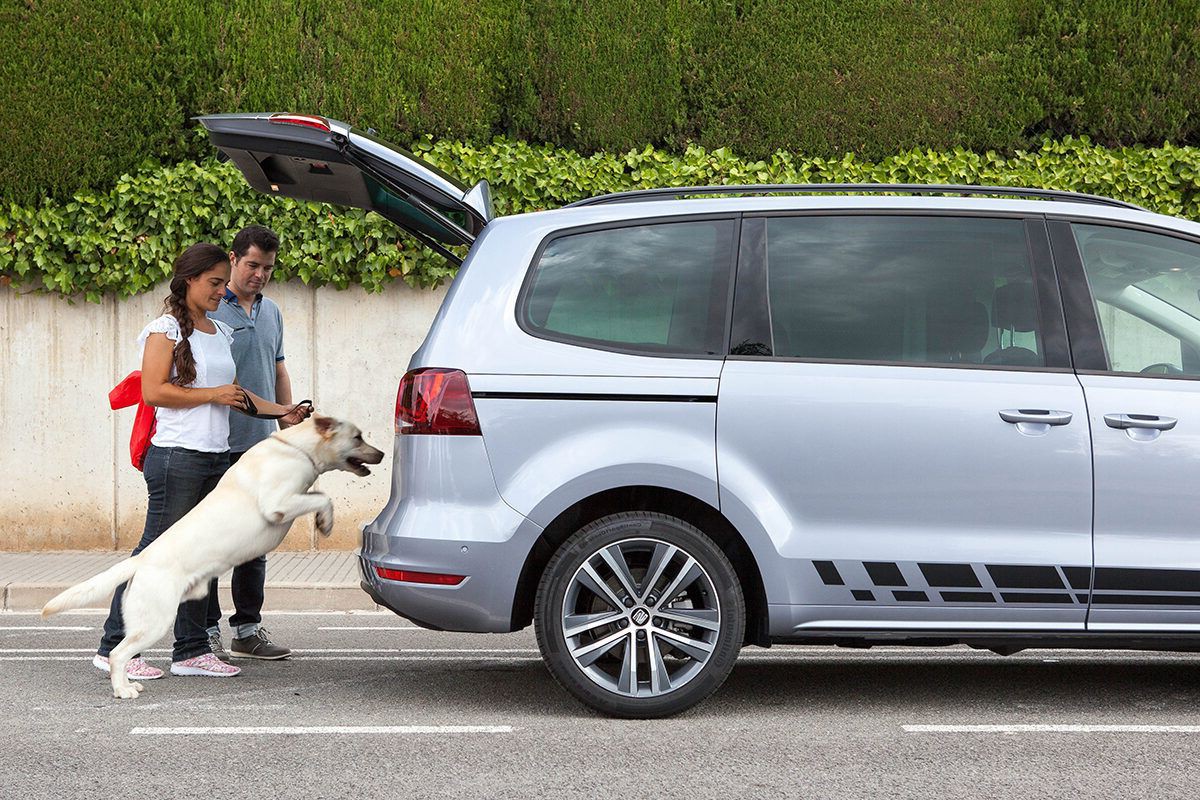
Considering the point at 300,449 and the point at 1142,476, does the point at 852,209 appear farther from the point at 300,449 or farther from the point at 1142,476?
the point at 300,449

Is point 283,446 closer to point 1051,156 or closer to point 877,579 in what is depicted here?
point 877,579

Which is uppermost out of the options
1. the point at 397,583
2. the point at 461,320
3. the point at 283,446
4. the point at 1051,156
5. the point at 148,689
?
the point at 1051,156

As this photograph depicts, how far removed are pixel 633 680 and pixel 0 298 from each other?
801 cm

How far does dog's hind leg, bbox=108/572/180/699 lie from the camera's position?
5.47 meters

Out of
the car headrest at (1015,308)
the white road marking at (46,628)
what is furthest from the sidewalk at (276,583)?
the car headrest at (1015,308)

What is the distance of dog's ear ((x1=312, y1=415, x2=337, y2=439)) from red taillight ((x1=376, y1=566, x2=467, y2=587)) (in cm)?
92

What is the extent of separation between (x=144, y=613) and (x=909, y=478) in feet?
9.78

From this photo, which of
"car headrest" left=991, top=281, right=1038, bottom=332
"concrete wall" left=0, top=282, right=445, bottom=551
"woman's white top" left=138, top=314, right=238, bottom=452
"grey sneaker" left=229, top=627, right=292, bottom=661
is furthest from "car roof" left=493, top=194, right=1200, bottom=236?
"concrete wall" left=0, top=282, right=445, bottom=551

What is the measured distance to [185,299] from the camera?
5977 millimetres

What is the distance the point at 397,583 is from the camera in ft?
16.8

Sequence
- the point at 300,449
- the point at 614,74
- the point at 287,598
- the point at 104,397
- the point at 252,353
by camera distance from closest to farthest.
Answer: the point at 300,449
the point at 252,353
the point at 287,598
the point at 104,397
the point at 614,74

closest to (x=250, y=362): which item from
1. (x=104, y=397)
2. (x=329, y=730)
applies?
Result: (x=329, y=730)

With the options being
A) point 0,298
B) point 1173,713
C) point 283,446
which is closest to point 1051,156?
point 1173,713

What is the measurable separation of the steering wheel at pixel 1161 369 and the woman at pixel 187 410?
3.61 meters
